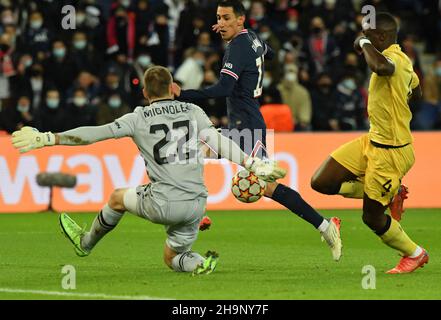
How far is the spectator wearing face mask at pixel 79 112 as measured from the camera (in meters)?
19.6

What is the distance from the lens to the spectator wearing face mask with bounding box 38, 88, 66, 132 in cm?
1944

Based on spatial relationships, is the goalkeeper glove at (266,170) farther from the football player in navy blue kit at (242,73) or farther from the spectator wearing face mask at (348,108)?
the spectator wearing face mask at (348,108)

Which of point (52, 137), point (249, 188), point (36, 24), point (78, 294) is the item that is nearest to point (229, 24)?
point (249, 188)

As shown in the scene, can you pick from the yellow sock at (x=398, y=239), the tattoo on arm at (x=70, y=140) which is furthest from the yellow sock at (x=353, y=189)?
the tattoo on arm at (x=70, y=140)

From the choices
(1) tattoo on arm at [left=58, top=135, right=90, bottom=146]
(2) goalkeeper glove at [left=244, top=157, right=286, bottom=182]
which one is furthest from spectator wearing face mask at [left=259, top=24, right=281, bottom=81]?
(1) tattoo on arm at [left=58, top=135, right=90, bottom=146]

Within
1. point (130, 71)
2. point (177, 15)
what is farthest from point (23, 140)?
point (177, 15)

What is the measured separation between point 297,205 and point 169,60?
11.2 metres

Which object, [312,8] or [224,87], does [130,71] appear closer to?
[312,8]

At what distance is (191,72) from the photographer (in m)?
20.6

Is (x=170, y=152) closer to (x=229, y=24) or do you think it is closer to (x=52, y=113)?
(x=229, y=24)

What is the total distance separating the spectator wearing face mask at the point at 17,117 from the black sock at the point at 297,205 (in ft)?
29.9

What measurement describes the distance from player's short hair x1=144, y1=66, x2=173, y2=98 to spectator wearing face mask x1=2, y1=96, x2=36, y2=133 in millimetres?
10053

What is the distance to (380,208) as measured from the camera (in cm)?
1012
